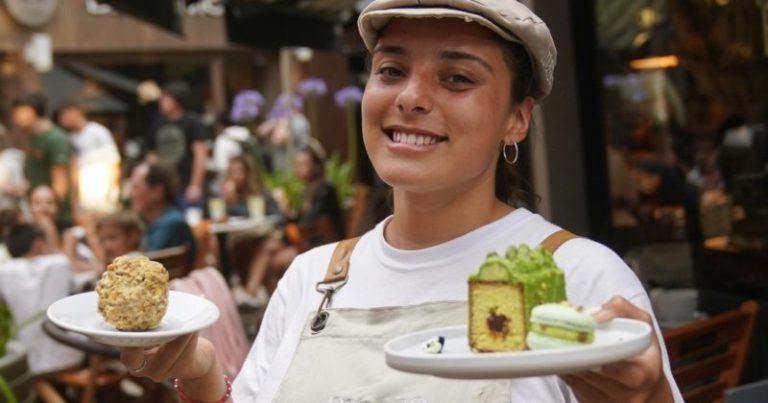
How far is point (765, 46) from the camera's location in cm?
421

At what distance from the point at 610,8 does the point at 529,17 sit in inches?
126

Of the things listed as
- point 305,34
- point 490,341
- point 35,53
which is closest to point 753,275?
point 490,341

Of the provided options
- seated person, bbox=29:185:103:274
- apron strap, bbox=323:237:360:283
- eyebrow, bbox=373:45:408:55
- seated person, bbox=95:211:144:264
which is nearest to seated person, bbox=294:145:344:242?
seated person, bbox=29:185:103:274

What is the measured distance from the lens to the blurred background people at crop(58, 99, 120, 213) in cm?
961

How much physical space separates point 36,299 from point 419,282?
4.04 metres

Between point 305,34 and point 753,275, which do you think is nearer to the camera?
point 753,275

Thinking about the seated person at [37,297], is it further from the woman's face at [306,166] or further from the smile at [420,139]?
the smile at [420,139]

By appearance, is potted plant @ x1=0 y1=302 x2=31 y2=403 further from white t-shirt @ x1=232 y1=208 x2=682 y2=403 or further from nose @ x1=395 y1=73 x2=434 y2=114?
nose @ x1=395 y1=73 x2=434 y2=114

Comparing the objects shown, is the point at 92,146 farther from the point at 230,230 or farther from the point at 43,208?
the point at 43,208

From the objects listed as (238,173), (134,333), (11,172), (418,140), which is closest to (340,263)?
(418,140)

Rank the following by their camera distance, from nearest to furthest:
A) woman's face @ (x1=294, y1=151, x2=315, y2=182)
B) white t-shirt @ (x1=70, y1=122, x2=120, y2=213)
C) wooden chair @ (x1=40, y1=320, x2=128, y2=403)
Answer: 1. wooden chair @ (x1=40, y1=320, x2=128, y2=403)
2. woman's face @ (x1=294, y1=151, x2=315, y2=182)
3. white t-shirt @ (x1=70, y1=122, x2=120, y2=213)

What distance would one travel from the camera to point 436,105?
159cm

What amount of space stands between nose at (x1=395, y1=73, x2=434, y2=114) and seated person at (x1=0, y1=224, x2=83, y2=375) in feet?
13.1

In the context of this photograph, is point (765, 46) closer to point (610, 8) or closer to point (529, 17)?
point (610, 8)
